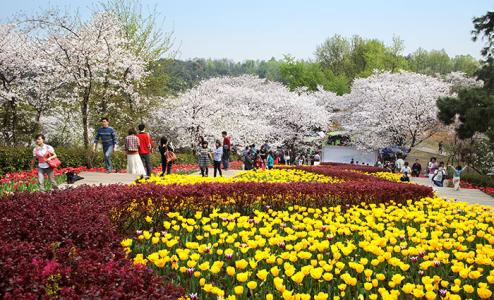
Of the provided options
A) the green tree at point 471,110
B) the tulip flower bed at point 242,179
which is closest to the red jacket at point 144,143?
the tulip flower bed at point 242,179

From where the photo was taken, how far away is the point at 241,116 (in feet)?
134

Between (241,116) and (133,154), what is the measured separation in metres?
27.6

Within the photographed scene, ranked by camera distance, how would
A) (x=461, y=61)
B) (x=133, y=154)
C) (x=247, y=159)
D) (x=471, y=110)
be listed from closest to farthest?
(x=133, y=154)
(x=471, y=110)
(x=247, y=159)
(x=461, y=61)

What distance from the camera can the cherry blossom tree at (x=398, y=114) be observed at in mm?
38594

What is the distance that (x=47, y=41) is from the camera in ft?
65.3

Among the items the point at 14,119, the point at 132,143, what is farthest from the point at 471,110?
the point at 14,119

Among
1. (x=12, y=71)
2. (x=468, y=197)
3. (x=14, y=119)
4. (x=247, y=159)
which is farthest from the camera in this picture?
(x=247, y=159)

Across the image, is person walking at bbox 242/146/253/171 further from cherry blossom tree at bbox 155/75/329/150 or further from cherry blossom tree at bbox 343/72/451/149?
cherry blossom tree at bbox 343/72/451/149

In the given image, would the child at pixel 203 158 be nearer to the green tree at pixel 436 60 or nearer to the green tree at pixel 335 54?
the green tree at pixel 335 54

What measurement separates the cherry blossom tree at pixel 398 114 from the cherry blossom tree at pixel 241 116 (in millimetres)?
5653

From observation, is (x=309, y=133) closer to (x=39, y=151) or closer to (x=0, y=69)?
(x=0, y=69)

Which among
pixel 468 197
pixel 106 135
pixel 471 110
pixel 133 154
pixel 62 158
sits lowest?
pixel 468 197

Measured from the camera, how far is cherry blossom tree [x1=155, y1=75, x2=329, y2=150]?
3612 centimetres

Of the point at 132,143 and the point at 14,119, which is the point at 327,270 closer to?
the point at 132,143
